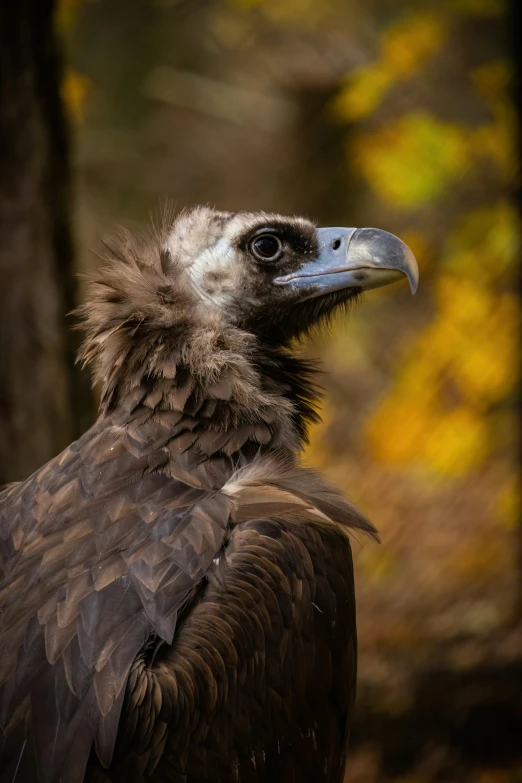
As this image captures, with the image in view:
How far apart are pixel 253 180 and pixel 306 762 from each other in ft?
23.5

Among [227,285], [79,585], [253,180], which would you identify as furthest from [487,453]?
[79,585]

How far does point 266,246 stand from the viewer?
Answer: 3.23 meters

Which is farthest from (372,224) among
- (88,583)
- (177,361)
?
(88,583)

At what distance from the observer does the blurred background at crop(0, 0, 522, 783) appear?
4.06 meters

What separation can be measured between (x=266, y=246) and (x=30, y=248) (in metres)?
1.23

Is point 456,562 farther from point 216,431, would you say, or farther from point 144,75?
point 144,75

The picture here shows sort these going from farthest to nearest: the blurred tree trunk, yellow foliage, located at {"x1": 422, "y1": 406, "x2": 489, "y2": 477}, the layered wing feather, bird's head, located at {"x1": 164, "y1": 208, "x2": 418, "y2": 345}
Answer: yellow foliage, located at {"x1": 422, "y1": 406, "x2": 489, "y2": 477}, the blurred tree trunk, bird's head, located at {"x1": 164, "y1": 208, "x2": 418, "y2": 345}, the layered wing feather

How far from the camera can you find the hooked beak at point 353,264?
3031 millimetres

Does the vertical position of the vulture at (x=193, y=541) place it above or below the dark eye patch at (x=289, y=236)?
below

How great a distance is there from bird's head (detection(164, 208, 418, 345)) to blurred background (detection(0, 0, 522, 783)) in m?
1.06

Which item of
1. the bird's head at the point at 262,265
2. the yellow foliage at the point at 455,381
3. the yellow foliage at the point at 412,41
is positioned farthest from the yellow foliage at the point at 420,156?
the bird's head at the point at 262,265

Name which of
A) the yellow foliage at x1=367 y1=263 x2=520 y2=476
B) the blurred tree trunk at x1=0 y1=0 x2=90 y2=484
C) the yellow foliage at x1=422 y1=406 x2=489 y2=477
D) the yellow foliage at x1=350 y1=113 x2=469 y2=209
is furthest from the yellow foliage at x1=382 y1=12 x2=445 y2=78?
the blurred tree trunk at x1=0 y1=0 x2=90 y2=484

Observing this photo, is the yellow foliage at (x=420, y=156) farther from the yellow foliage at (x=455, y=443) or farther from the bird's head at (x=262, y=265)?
the bird's head at (x=262, y=265)

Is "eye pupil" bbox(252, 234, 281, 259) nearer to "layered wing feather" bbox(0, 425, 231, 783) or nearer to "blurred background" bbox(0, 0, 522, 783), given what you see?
"layered wing feather" bbox(0, 425, 231, 783)
